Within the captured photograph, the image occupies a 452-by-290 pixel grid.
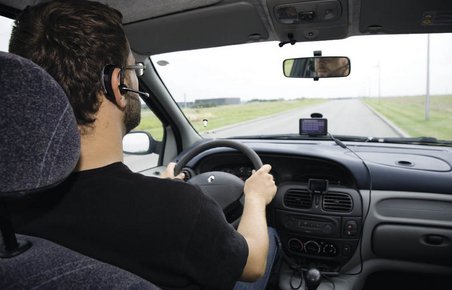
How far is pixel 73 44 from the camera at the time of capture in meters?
1.31

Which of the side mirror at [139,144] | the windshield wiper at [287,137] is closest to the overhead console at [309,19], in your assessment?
the windshield wiper at [287,137]

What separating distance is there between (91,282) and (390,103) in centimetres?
876

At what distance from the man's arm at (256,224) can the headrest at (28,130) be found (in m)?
0.84

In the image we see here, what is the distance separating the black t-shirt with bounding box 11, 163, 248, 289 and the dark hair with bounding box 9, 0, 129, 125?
29cm

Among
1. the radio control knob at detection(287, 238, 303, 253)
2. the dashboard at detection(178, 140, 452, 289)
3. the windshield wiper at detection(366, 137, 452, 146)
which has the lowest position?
the radio control knob at detection(287, 238, 303, 253)

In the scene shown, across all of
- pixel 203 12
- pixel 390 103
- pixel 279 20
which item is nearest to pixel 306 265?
pixel 279 20

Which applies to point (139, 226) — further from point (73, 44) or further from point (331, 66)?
point (331, 66)

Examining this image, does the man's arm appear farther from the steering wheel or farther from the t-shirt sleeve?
the steering wheel

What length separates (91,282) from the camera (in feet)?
3.37

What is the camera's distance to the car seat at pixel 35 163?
3.04 feet

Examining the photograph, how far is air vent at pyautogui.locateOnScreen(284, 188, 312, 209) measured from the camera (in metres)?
3.39

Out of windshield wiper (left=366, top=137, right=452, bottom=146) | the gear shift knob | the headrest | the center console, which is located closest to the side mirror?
the center console

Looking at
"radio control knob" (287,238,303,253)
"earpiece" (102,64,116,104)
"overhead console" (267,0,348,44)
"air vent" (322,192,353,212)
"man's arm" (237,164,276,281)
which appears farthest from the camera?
"radio control knob" (287,238,303,253)

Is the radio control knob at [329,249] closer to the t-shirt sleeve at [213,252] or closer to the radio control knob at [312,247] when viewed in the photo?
the radio control knob at [312,247]
